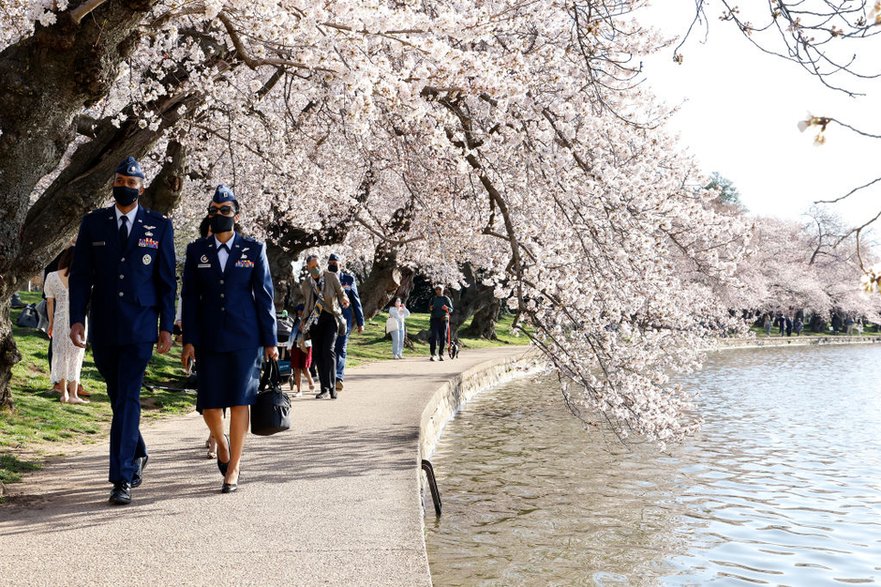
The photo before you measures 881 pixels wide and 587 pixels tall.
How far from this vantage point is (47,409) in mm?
Result: 9820

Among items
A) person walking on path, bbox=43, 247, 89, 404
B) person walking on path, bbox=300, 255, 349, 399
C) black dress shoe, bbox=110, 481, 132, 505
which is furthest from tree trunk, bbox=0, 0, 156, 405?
person walking on path, bbox=300, 255, 349, 399

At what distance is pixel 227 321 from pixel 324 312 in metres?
6.30

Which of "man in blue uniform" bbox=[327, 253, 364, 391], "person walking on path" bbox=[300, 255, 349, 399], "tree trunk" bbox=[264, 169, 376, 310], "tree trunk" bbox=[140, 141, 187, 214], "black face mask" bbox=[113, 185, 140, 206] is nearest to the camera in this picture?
"black face mask" bbox=[113, 185, 140, 206]

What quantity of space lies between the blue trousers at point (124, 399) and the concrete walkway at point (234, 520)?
30 cm

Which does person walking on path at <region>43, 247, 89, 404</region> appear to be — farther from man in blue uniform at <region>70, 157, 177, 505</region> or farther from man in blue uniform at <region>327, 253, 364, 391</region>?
man in blue uniform at <region>70, 157, 177, 505</region>

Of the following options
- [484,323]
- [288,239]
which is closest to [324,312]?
[288,239]

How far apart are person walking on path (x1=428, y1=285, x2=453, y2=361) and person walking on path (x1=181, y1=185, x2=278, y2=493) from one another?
1581cm

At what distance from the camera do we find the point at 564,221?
31.1 ft

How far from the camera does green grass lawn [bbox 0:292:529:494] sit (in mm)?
7730

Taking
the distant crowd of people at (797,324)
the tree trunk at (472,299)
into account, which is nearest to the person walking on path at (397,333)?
the tree trunk at (472,299)

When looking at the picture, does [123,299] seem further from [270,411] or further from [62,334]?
[62,334]

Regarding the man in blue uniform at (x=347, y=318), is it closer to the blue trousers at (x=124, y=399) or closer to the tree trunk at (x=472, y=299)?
the blue trousers at (x=124, y=399)

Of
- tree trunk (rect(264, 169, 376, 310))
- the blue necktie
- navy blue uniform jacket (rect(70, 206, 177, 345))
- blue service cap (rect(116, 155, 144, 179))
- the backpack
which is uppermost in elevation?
tree trunk (rect(264, 169, 376, 310))

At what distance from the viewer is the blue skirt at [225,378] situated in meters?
5.88
